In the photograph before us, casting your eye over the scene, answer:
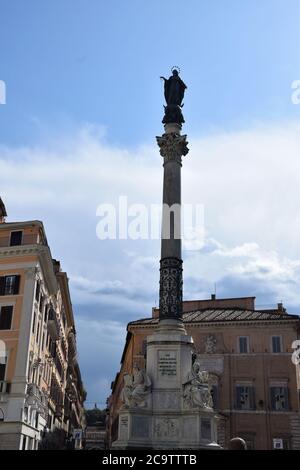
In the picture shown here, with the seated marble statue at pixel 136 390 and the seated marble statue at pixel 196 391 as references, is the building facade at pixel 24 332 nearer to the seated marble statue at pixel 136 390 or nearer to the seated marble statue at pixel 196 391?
the seated marble statue at pixel 136 390

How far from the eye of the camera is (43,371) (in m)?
39.1

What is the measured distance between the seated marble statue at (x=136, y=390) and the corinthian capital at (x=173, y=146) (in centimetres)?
960

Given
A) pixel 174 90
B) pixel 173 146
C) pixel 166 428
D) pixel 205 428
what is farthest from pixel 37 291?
pixel 205 428

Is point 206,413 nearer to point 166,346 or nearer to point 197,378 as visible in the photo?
point 197,378

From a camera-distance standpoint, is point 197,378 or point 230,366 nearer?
point 197,378

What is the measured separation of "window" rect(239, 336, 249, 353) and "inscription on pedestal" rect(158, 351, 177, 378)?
28727mm

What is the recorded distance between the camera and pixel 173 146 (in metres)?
24.6

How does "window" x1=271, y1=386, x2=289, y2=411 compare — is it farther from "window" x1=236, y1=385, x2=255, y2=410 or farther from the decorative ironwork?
the decorative ironwork

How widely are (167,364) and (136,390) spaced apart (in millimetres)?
1545

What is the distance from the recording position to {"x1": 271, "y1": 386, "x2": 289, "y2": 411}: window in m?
44.8

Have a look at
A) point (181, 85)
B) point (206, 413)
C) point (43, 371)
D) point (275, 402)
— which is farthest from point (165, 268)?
point (275, 402)

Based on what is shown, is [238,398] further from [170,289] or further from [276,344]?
[170,289]

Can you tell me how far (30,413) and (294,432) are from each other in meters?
22.2

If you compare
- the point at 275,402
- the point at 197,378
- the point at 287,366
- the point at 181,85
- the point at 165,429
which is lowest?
the point at 165,429
